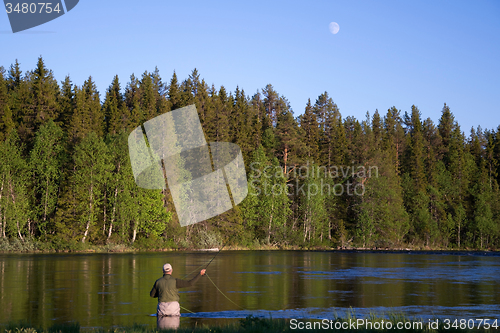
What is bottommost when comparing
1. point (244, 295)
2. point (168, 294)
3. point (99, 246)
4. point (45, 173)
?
point (99, 246)

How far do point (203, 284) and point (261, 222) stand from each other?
163 ft

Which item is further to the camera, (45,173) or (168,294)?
(45,173)

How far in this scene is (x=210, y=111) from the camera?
78.5 m

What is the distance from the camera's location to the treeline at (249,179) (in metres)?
61.1

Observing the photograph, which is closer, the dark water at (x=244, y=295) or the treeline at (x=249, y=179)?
the dark water at (x=244, y=295)

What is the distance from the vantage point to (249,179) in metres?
76.7

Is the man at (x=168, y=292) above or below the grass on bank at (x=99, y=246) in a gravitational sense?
above

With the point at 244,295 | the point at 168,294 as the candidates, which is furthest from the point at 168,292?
the point at 244,295

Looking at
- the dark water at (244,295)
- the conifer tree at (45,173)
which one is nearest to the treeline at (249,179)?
the conifer tree at (45,173)

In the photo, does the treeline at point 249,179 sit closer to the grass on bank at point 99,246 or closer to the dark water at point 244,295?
the grass on bank at point 99,246

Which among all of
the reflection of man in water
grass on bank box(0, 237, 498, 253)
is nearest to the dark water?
the reflection of man in water

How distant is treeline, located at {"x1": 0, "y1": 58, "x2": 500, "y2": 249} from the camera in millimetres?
61062

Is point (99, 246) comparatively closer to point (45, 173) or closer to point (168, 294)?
point (45, 173)

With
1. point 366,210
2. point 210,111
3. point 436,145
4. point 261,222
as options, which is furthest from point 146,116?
point 436,145
